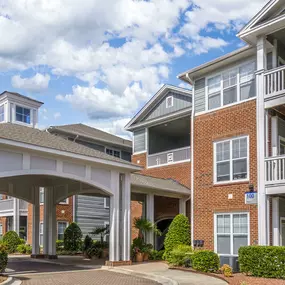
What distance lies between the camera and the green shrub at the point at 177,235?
Answer: 69.8 ft

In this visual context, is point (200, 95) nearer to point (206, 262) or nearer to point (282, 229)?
point (282, 229)

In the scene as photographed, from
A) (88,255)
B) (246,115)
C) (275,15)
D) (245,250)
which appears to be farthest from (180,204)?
(275,15)

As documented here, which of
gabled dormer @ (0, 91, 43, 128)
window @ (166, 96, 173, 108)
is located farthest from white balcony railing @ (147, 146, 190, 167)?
gabled dormer @ (0, 91, 43, 128)

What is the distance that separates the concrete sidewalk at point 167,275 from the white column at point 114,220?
80cm

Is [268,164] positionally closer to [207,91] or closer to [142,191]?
[207,91]

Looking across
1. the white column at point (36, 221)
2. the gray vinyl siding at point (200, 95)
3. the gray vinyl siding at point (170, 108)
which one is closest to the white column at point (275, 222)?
the gray vinyl siding at point (200, 95)

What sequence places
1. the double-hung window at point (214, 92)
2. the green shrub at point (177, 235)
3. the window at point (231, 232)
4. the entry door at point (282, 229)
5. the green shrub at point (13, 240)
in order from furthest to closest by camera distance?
the green shrub at point (13, 240)
the green shrub at point (177, 235)
the double-hung window at point (214, 92)
the window at point (231, 232)
the entry door at point (282, 229)

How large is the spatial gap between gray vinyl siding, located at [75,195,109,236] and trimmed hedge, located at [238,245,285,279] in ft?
60.9

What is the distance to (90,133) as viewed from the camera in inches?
1383

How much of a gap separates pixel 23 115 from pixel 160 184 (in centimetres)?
1492

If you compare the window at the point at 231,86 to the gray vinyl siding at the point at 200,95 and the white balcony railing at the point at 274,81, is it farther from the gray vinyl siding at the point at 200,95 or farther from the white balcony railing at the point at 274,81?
the white balcony railing at the point at 274,81

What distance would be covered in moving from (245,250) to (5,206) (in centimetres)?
2263

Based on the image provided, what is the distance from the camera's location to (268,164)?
17.1m

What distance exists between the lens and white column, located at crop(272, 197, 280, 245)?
17203 mm
